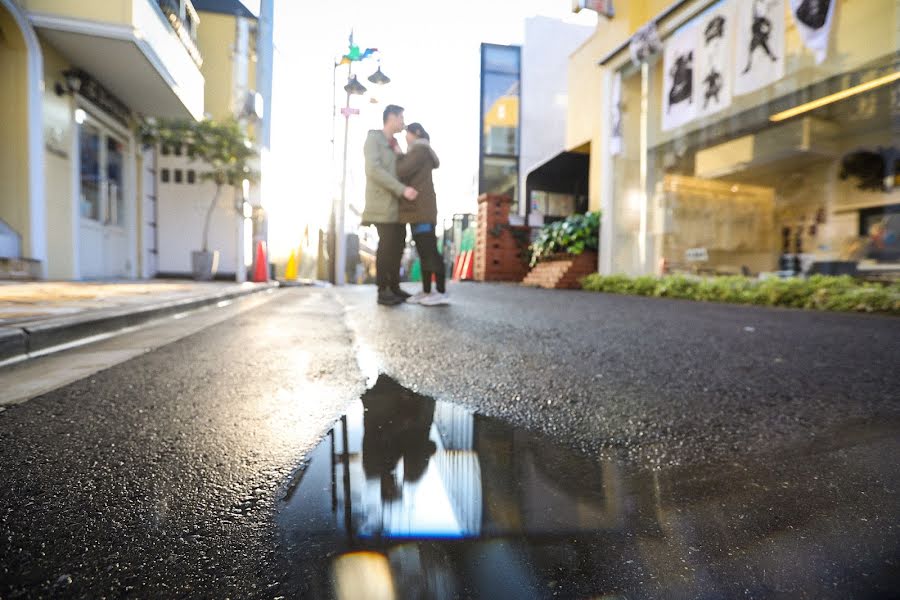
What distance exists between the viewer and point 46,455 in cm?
98

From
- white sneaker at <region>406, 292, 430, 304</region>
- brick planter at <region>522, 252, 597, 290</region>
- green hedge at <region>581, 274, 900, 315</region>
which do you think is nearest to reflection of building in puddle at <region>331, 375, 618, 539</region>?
white sneaker at <region>406, 292, 430, 304</region>

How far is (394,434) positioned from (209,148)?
10.8 m

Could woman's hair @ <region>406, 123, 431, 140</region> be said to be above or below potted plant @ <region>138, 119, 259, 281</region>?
below

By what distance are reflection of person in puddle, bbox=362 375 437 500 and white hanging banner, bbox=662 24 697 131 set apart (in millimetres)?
7032

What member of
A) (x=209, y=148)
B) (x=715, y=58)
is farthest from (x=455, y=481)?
(x=209, y=148)

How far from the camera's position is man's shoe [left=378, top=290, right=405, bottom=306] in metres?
4.59

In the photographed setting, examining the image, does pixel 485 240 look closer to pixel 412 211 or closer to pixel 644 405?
pixel 412 211

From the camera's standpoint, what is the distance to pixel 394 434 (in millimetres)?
1115

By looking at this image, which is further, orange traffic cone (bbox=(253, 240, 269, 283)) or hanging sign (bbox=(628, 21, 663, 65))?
orange traffic cone (bbox=(253, 240, 269, 283))

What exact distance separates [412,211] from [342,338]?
2019 mm

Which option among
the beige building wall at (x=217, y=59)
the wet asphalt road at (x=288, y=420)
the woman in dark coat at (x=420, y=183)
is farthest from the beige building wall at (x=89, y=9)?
the wet asphalt road at (x=288, y=420)

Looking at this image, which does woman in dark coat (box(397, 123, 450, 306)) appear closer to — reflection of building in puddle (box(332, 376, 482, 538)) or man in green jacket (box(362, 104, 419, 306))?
man in green jacket (box(362, 104, 419, 306))

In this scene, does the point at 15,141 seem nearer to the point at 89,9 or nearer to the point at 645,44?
the point at 89,9

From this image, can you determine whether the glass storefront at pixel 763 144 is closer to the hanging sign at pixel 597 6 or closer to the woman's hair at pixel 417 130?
the hanging sign at pixel 597 6
